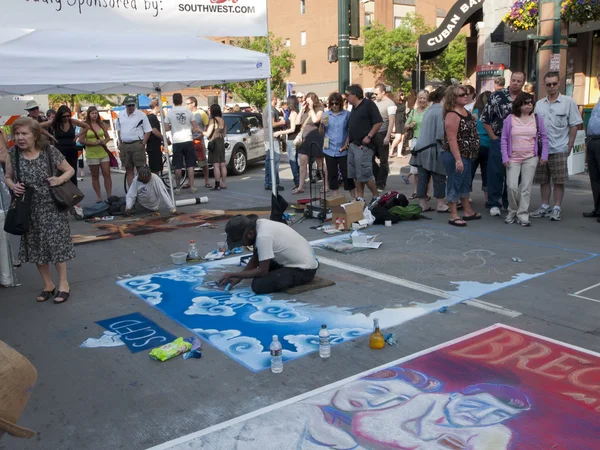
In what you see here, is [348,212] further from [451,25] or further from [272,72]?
[272,72]

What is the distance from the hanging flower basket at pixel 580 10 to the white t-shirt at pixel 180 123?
8020 mm

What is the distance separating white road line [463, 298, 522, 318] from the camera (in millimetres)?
4988

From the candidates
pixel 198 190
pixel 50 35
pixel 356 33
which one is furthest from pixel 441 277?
pixel 198 190

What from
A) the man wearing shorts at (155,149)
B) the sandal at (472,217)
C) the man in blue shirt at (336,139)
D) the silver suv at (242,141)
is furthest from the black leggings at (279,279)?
the silver suv at (242,141)

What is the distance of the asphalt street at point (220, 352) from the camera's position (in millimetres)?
3605

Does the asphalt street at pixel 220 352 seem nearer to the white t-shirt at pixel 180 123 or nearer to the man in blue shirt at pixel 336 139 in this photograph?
the man in blue shirt at pixel 336 139

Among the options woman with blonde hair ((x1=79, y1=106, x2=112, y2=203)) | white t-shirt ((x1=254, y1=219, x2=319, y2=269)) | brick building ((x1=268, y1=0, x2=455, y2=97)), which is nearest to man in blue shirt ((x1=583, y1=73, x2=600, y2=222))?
white t-shirt ((x1=254, y1=219, x2=319, y2=269))

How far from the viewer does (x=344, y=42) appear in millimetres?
11883

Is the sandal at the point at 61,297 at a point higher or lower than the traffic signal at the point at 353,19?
lower

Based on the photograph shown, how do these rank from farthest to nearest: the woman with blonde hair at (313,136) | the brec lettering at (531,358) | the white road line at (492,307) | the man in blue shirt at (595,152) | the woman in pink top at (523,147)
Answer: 1. the woman with blonde hair at (313,136)
2. the man in blue shirt at (595,152)
3. the woman in pink top at (523,147)
4. the white road line at (492,307)
5. the brec lettering at (531,358)

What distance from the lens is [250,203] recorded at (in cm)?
1115

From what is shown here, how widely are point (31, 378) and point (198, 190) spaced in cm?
1183

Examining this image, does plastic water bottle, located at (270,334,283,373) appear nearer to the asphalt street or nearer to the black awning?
the asphalt street

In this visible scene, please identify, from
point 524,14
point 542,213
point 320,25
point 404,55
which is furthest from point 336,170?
point 320,25
